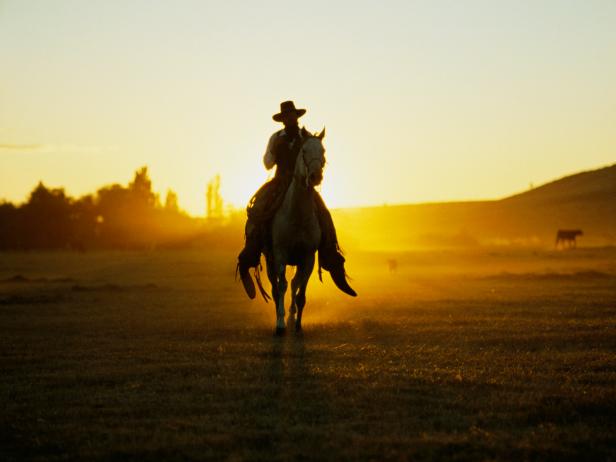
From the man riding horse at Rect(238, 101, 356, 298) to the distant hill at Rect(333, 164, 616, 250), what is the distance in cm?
7741

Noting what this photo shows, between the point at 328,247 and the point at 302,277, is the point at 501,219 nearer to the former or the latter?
the point at 328,247

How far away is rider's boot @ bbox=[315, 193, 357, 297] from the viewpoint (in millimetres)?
14484

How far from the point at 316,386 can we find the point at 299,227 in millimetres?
5155

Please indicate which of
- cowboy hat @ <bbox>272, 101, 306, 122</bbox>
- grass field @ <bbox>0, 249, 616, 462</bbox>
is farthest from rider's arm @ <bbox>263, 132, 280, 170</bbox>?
grass field @ <bbox>0, 249, 616, 462</bbox>

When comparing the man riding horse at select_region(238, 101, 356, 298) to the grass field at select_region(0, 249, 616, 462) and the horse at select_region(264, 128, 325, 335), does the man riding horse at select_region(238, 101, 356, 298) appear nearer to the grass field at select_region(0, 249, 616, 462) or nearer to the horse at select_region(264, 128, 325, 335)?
the horse at select_region(264, 128, 325, 335)

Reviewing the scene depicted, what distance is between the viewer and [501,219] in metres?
136

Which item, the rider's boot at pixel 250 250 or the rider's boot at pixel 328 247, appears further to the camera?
the rider's boot at pixel 250 250

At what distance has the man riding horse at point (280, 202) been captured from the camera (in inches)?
553

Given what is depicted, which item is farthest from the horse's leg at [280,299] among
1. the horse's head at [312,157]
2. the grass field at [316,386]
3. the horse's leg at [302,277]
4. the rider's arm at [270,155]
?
the horse's head at [312,157]

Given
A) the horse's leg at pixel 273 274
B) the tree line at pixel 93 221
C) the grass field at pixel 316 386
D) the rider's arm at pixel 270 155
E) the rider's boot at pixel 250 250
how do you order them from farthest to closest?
the tree line at pixel 93 221 < the horse's leg at pixel 273 274 < the rider's boot at pixel 250 250 < the rider's arm at pixel 270 155 < the grass field at pixel 316 386

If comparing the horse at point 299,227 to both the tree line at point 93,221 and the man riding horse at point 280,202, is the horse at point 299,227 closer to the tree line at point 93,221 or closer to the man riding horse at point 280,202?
the man riding horse at point 280,202

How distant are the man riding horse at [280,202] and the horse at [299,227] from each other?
0.59 ft

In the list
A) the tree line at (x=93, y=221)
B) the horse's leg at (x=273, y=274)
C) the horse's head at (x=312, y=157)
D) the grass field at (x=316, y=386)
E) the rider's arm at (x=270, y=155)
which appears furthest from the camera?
the tree line at (x=93, y=221)

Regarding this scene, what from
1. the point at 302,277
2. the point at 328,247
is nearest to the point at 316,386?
the point at 302,277
